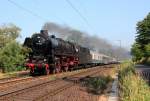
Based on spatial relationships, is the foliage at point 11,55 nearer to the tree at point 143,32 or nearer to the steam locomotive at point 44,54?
the steam locomotive at point 44,54

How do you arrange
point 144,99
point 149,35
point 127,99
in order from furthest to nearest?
point 149,35, point 127,99, point 144,99

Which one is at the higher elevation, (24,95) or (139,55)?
(139,55)

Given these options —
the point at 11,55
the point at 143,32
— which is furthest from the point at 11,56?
the point at 143,32

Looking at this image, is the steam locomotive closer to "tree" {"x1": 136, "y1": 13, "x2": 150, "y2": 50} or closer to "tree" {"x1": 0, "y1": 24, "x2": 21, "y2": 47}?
"tree" {"x1": 0, "y1": 24, "x2": 21, "y2": 47}

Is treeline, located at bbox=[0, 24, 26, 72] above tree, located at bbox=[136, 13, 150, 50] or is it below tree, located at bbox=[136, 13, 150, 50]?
below

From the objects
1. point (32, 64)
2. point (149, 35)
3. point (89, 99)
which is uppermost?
point (149, 35)

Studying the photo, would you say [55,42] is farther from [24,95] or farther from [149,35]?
[149,35]

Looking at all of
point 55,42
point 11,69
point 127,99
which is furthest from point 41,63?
point 127,99

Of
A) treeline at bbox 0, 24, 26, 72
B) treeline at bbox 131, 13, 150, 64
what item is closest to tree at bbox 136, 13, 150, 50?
treeline at bbox 131, 13, 150, 64

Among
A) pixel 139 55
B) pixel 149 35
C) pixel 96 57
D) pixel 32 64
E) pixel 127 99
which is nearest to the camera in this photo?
pixel 127 99

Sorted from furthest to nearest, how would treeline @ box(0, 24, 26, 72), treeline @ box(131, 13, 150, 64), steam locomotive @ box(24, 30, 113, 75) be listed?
treeline @ box(131, 13, 150, 64) → treeline @ box(0, 24, 26, 72) → steam locomotive @ box(24, 30, 113, 75)

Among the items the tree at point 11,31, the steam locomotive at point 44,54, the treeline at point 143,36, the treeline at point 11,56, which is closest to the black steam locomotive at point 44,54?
the steam locomotive at point 44,54

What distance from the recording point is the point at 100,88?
71.5ft

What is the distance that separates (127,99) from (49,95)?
4.74 metres
